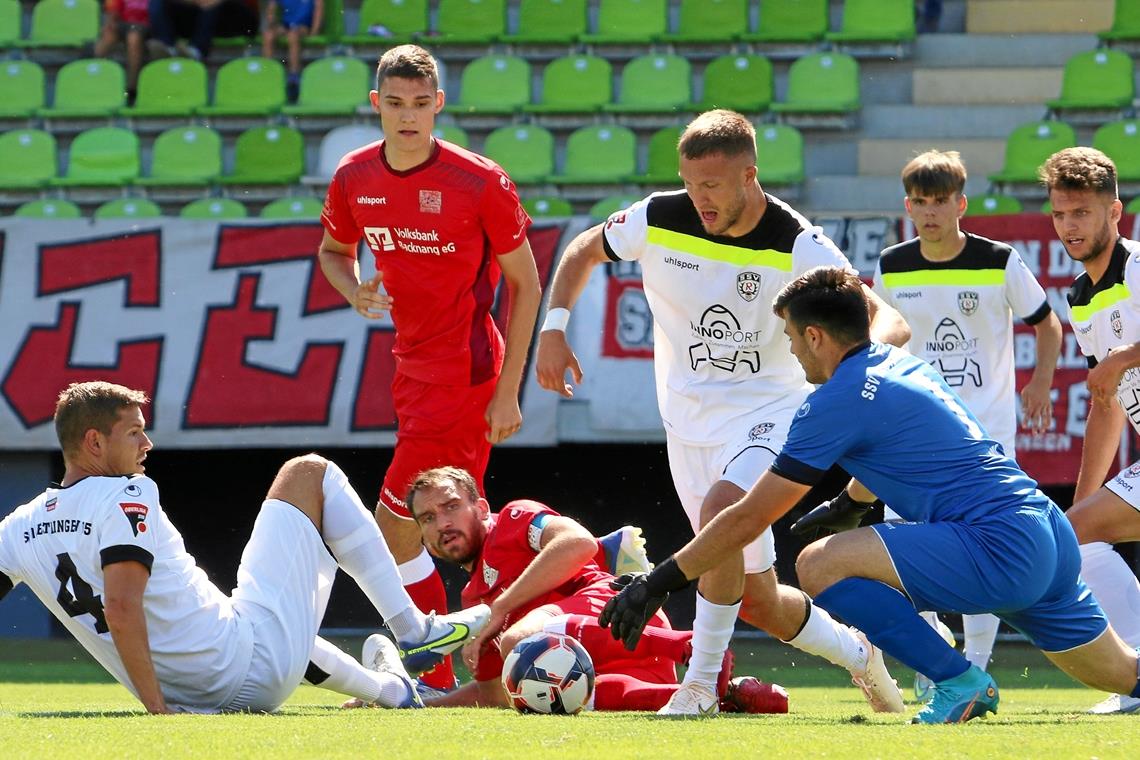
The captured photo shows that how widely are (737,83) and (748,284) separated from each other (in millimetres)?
8653

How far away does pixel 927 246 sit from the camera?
7668mm

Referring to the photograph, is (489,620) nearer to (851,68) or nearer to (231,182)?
(231,182)

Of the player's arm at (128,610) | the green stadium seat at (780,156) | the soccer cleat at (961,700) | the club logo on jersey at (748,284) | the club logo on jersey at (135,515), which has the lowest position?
the soccer cleat at (961,700)

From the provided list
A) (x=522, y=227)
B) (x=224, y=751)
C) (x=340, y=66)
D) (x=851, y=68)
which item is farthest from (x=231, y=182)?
(x=224, y=751)

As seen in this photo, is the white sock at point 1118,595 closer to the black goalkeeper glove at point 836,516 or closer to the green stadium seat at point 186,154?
the black goalkeeper glove at point 836,516

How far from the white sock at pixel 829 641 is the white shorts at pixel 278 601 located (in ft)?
6.04

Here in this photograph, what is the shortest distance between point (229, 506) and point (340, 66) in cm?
525

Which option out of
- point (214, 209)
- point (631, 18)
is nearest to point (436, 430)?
point (214, 209)

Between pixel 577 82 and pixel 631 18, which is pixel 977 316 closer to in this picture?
pixel 577 82

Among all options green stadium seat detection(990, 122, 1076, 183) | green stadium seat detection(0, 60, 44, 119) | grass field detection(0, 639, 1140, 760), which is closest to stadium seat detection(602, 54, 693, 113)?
green stadium seat detection(990, 122, 1076, 183)

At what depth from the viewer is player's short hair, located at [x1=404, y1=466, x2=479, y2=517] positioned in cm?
631

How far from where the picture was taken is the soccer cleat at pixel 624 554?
6617 millimetres

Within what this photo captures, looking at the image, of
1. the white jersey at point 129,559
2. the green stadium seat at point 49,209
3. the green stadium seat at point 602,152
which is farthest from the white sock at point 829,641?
the green stadium seat at point 49,209

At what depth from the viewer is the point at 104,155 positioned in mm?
14359
